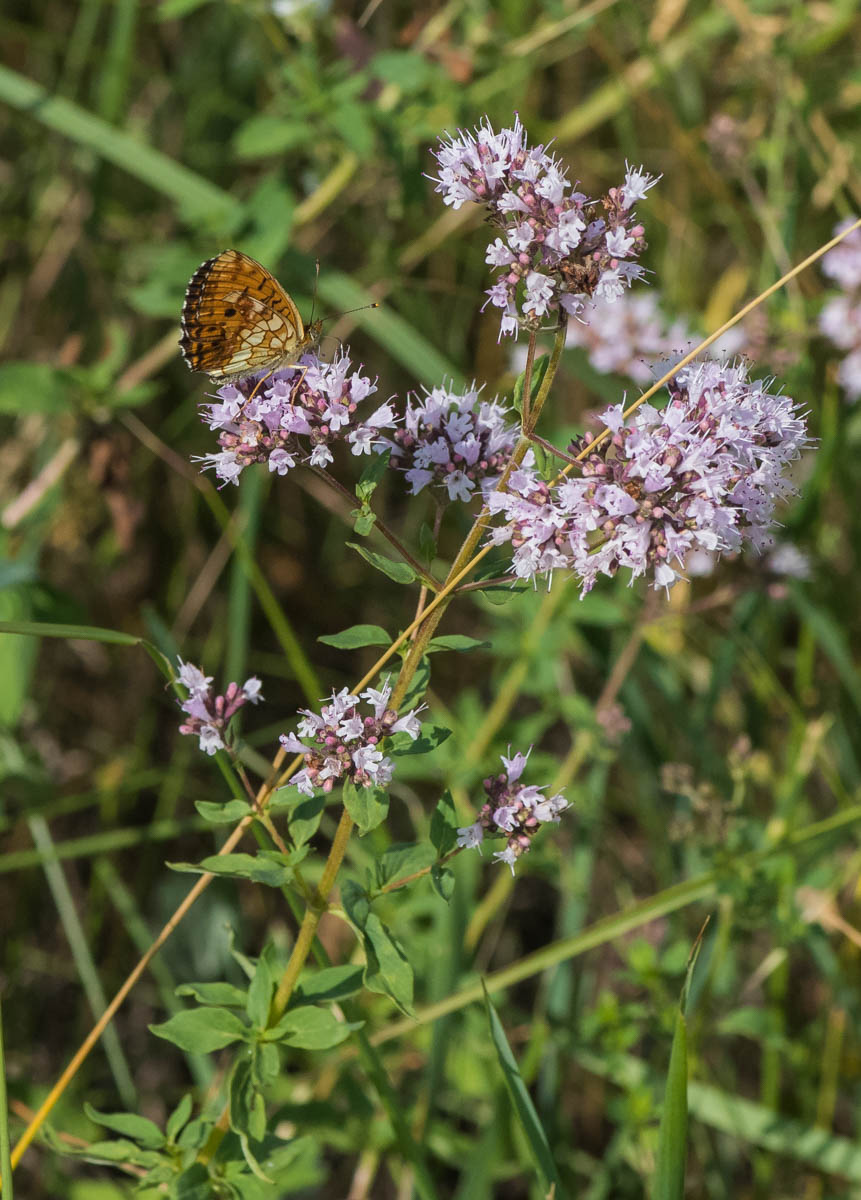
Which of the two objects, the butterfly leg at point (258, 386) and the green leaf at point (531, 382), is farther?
the butterfly leg at point (258, 386)

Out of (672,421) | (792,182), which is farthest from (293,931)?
(792,182)

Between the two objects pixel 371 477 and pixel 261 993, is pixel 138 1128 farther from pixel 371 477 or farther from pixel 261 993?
pixel 371 477

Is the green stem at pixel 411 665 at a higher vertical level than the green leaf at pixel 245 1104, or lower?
higher

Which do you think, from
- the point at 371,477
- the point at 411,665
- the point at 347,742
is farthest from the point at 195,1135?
the point at 371,477

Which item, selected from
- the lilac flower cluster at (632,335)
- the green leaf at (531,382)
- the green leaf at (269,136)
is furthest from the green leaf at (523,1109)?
the green leaf at (269,136)

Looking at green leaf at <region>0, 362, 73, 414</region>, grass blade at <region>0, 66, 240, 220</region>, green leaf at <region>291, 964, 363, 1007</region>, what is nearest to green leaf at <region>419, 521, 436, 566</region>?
green leaf at <region>291, 964, 363, 1007</region>

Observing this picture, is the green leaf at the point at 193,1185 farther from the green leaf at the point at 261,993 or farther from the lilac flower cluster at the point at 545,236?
the lilac flower cluster at the point at 545,236

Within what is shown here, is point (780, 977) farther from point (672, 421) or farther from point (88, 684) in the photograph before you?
point (88, 684)
